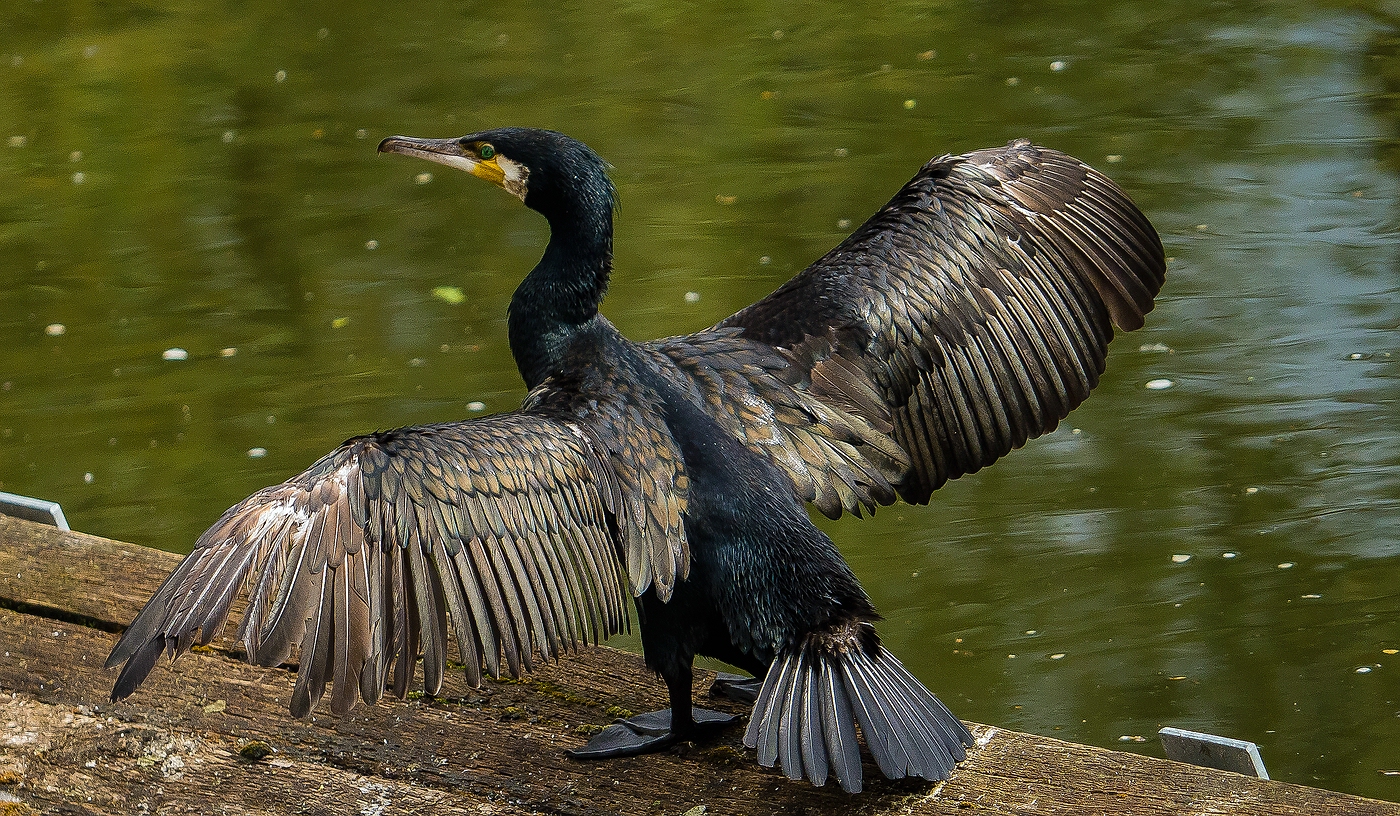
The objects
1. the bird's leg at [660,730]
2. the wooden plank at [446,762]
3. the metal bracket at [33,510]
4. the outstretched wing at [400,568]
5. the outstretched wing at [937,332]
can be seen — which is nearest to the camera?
the outstretched wing at [400,568]

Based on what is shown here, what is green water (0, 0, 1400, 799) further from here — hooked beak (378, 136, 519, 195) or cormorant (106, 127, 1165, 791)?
hooked beak (378, 136, 519, 195)

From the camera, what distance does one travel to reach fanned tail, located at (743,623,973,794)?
96.1 inches

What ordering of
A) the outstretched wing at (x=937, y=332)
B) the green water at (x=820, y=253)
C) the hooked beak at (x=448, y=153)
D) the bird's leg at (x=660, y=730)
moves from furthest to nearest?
the green water at (x=820, y=253), the hooked beak at (x=448, y=153), the outstretched wing at (x=937, y=332), the bird's leg at (x=660, y=730)

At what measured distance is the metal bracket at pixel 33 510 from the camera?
3.61 meters

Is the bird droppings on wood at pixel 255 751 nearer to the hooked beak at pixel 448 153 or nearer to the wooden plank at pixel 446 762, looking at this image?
the wooden plank at pixel 446 762

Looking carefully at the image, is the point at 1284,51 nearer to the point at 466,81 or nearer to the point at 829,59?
the point at 829,59

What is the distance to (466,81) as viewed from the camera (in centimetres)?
815

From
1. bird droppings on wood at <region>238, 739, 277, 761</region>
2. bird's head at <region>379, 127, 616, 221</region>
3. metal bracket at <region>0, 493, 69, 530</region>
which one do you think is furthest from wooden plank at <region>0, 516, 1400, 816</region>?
bird's head at <region>379, 127, 616, 221</region>

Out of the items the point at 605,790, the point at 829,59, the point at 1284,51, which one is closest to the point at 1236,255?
the point at 1284,51

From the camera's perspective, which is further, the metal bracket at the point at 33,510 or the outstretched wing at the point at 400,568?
the metal bracket at the point at 33,510

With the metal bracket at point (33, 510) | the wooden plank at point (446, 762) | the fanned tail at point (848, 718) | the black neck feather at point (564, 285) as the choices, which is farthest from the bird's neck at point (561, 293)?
the metal bracket at point (33, 510)

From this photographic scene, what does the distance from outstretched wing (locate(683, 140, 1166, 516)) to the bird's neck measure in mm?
184

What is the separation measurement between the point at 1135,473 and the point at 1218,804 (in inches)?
97.8

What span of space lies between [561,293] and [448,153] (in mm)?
450
